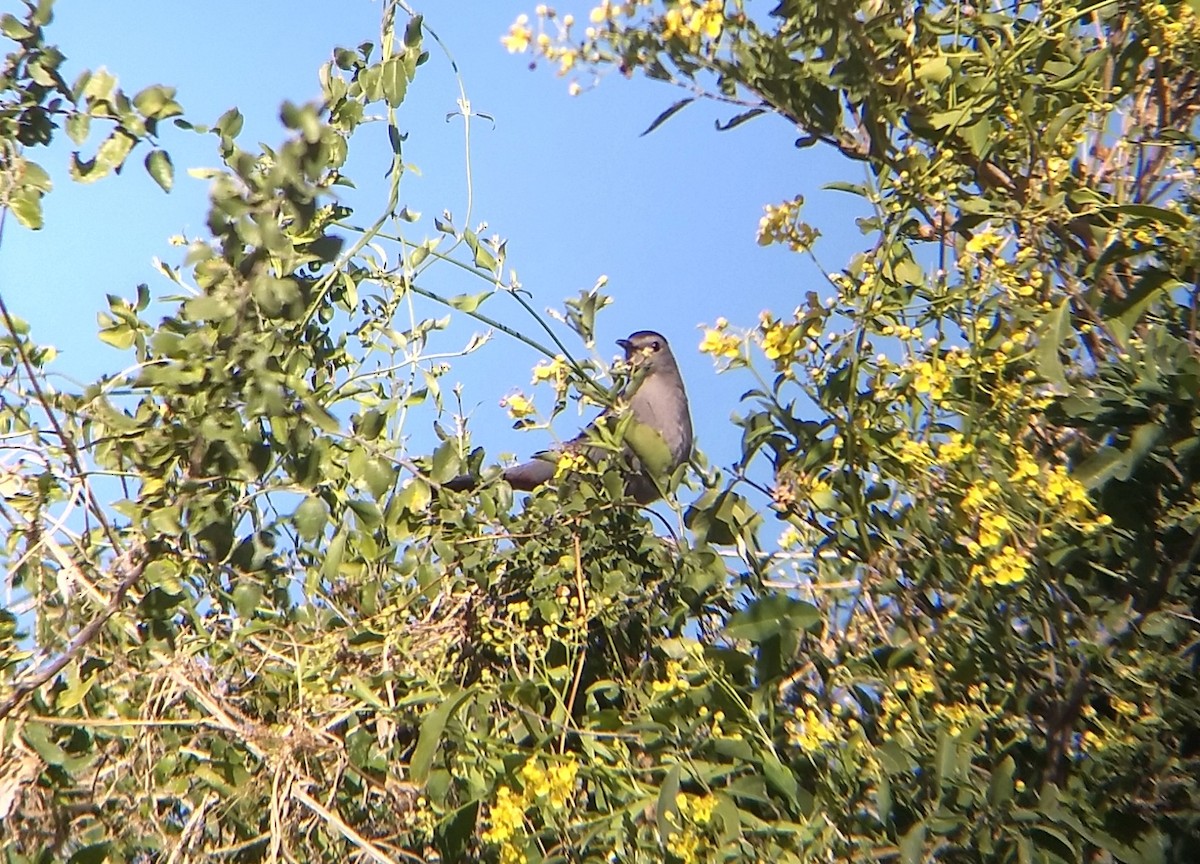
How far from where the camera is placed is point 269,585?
2.15m

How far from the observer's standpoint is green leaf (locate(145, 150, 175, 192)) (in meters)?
1.90

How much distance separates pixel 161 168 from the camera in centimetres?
191

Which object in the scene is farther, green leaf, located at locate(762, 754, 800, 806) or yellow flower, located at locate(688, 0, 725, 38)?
yellow flower, located at locate(688, 0, 725, 38)

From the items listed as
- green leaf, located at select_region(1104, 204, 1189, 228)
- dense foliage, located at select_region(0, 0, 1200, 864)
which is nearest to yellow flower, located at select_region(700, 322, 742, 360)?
dense foliage, located at select_region(0, 0, 1200, 864)

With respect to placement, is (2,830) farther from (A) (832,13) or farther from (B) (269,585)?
(A) (832,13)

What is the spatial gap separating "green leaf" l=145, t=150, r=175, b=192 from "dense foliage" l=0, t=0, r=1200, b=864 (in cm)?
5

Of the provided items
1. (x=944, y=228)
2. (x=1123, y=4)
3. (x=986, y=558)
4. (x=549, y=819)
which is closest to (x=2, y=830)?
(x=549, y=819)

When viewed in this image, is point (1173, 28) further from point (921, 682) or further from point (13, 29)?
point (13, 29)

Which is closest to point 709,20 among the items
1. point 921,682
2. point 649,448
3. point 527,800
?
point 649,448

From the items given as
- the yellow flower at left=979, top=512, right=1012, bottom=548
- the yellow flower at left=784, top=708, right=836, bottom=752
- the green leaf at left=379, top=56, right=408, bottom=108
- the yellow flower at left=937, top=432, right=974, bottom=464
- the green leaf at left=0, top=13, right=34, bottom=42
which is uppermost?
the green leaf at left=0, top=13, right=34, bottom=42

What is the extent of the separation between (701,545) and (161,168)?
3.00 feet

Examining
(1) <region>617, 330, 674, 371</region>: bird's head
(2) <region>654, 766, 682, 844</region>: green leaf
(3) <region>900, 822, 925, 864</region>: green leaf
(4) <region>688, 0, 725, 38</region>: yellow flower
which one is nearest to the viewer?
(3) <region>900, 822, 925, 864</region>: green leaf

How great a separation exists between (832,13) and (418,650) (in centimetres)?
113

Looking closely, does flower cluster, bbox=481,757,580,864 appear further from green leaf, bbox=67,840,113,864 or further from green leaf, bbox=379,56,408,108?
green leaf, bbox=379,56,408,108
